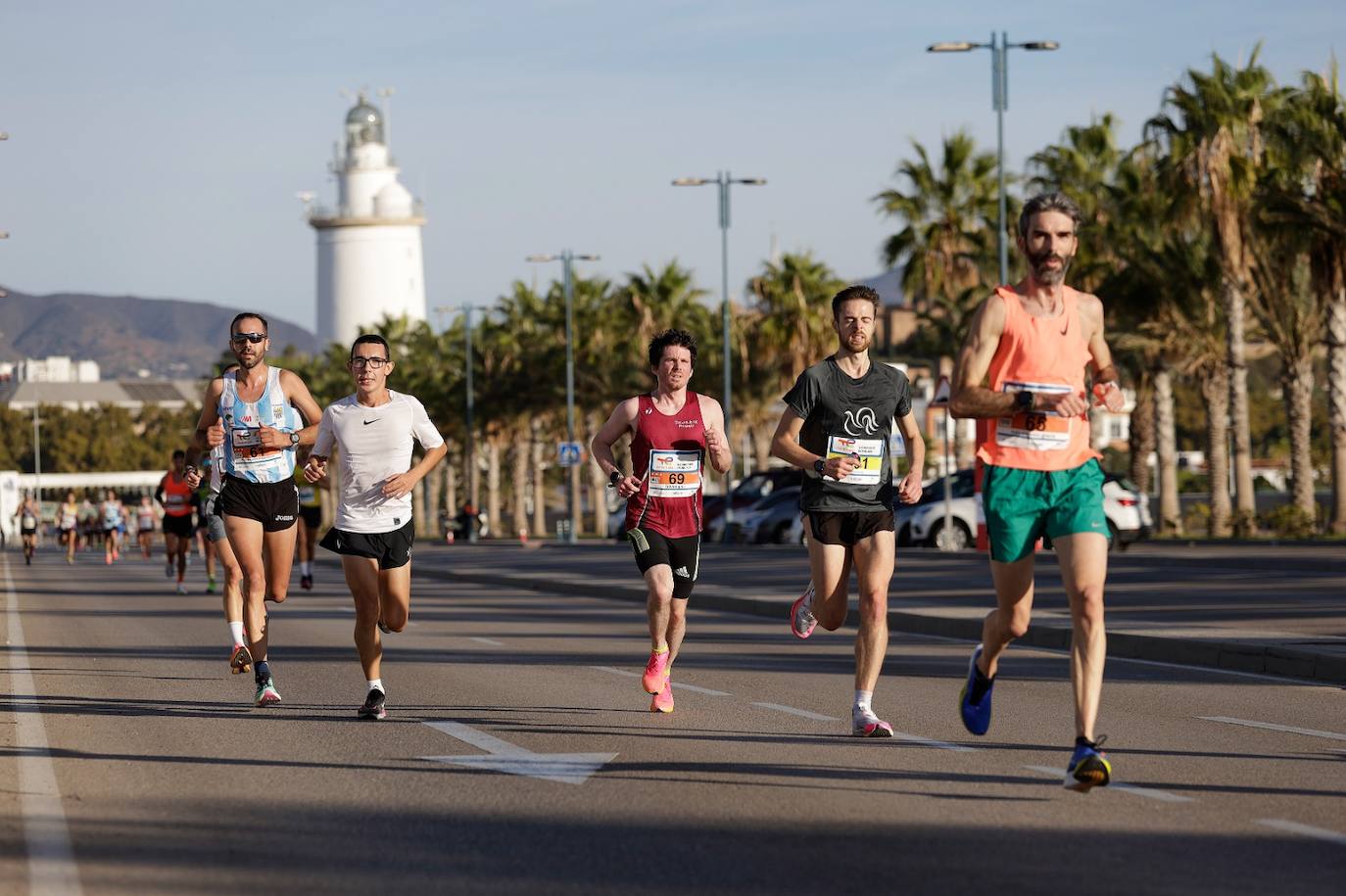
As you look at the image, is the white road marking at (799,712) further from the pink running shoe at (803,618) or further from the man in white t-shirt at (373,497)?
the man in white t-shirt at (373,497)

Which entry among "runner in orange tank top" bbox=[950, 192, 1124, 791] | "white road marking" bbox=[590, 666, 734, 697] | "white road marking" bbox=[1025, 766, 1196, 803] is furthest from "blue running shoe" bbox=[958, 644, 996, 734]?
"white road marking" bbox=[590, 666, 734, 697]

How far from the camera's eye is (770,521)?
48.5 metres

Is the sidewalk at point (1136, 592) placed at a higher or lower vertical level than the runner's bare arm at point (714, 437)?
lower

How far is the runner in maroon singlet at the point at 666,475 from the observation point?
1136 centimetres

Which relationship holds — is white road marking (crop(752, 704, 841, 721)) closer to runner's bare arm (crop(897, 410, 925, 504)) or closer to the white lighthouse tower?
runner's bare arm (crop(897, 410, 925, 504))

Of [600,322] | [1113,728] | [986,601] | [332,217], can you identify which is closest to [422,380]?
[600,322]

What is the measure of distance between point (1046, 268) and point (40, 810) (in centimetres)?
439

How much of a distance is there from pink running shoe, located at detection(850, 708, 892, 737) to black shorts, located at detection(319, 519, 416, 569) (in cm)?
247

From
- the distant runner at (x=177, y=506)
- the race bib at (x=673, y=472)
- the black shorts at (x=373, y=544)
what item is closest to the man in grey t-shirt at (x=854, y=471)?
the race bib at (x=673, y=472)

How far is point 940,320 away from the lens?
53.8 metres

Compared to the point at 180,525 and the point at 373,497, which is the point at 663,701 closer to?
the point at 373,497

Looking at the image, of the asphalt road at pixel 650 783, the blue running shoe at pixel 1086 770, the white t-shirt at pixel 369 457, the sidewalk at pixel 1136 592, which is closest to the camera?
the asphalt road at pixel 650 783

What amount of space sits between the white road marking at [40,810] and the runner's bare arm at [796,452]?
3590 mm

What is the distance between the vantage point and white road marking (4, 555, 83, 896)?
6994 mm
